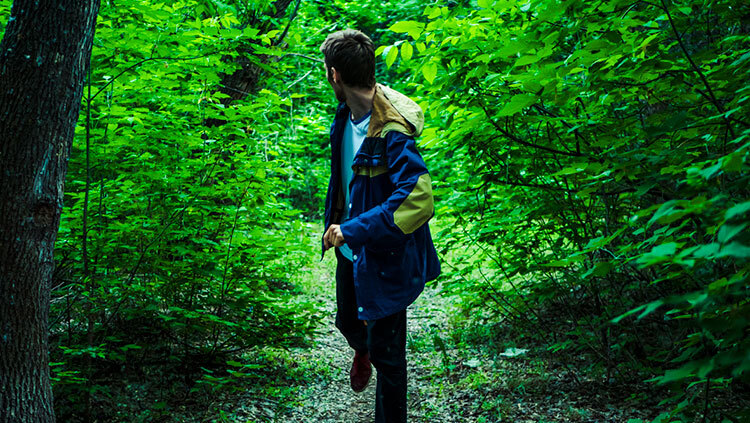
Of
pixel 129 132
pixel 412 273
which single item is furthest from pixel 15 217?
pixel 412 273

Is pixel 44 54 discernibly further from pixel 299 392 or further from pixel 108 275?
pixel 299 392

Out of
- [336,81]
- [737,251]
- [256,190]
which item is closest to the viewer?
[737,251]

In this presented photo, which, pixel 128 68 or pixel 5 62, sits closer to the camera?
pixel 5 62

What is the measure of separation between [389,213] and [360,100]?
30.6 inches

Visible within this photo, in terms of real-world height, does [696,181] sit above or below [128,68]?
below

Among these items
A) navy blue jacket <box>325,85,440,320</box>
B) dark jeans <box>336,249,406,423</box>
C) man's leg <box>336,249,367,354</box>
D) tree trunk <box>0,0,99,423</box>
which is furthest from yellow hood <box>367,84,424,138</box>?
tree trunk <box>0,0,99,423</box>

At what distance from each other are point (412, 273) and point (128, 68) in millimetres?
2408

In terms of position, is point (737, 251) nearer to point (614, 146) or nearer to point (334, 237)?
point (614, 146)

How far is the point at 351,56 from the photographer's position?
2689 mm

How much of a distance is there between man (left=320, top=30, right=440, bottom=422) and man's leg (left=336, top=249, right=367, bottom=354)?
0.38 ft

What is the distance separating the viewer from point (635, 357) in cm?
356

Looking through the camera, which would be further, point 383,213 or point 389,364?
point 389,364

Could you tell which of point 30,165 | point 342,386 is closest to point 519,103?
point 30,165

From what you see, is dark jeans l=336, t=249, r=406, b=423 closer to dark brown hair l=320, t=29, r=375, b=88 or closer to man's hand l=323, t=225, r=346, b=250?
man's hand l=323, t=225, r=346, b=250
